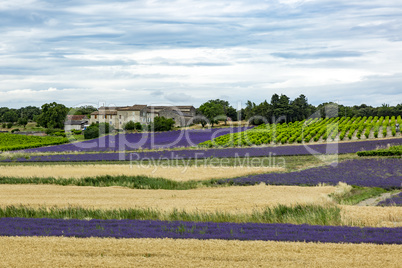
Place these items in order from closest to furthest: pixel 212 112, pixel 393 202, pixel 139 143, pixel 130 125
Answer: pixel 393 202 < pixel 139 143 < pixel 130 125 < pixel 212 112

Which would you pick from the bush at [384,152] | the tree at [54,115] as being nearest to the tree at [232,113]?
the tree at [54,115]

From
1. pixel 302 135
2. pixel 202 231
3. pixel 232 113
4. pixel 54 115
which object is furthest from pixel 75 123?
pixel 202 231

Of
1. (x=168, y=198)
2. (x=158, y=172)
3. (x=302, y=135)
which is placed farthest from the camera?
(x=302, y=135)

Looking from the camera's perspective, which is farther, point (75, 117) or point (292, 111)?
point (75, 117)

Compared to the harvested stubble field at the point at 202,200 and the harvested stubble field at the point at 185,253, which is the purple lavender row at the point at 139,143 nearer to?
the harvested stubble field at the point at 202,200

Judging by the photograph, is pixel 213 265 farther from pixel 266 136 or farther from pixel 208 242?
pixel 266 136

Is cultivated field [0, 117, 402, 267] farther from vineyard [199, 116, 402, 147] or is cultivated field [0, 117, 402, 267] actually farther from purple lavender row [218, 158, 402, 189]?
vineyard [199, 116, 402, 147]

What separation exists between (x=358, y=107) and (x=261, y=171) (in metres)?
102

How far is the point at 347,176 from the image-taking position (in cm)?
3353

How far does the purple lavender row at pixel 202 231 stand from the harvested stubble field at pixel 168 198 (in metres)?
3.32

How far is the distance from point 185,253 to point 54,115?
11868 cm

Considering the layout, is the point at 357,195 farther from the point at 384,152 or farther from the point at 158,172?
the point at 384,152

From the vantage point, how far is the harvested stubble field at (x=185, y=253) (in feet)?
39.0

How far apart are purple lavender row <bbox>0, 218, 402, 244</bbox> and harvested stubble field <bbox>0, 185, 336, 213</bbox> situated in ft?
10.9
